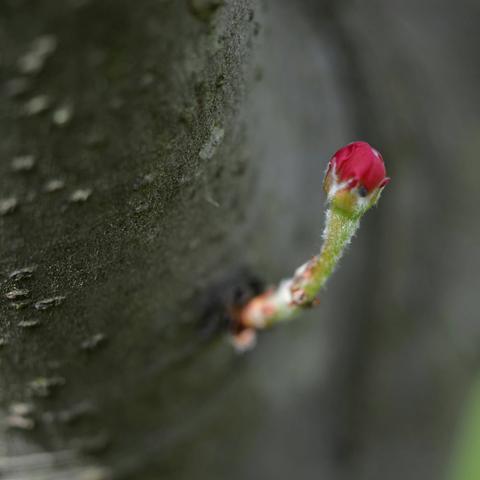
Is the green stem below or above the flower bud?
below

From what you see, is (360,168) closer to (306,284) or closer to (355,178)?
(355,178)

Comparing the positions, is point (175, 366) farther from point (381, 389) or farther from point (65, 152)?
point (381, 389)

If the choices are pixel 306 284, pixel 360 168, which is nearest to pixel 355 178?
pixel 360 168

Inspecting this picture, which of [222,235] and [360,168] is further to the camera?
[222,235]

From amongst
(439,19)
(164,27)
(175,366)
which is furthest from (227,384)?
(439,19)

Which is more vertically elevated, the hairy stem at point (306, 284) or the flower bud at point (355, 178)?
the flower bud at point (355, 178)

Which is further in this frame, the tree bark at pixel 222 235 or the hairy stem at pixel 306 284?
the hairy stem at pixel 306 284
